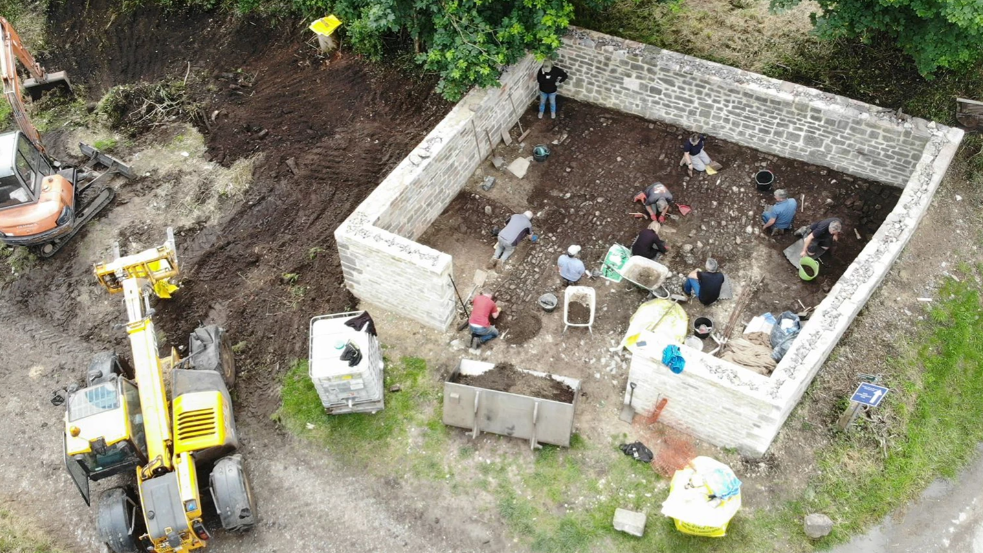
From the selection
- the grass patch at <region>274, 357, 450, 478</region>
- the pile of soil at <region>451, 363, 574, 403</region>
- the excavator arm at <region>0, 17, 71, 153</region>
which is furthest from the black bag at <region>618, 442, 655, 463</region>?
the excavator arm at <region>0, 17, 71, 153</region>

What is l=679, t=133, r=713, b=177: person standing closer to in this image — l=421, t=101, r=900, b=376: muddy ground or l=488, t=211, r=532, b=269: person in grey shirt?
l=421, t=101, r=900, b=376: muddy ground

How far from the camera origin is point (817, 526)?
9773 millimetres

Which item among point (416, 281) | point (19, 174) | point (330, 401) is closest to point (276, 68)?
point (19, 174)

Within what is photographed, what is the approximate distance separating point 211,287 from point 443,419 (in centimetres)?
481

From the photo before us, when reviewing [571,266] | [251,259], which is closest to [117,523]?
[251,259]

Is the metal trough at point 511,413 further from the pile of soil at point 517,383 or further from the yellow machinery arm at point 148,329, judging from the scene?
the yellow machinery arm at point 148,329

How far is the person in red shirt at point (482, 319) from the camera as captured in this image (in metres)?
11.3

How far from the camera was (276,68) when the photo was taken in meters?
16.1

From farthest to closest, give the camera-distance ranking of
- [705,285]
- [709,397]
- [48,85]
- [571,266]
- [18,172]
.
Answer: [48,85]
[18,172]
[571,266]
[705,285]
[709,397]

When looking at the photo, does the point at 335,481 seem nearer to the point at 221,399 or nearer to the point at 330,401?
the point at 330,401

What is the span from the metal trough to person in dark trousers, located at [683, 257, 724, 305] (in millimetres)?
2672

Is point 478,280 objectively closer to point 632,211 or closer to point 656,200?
point 632,211

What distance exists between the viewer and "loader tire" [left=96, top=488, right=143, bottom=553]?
945 cm

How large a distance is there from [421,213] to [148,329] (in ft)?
15.5
